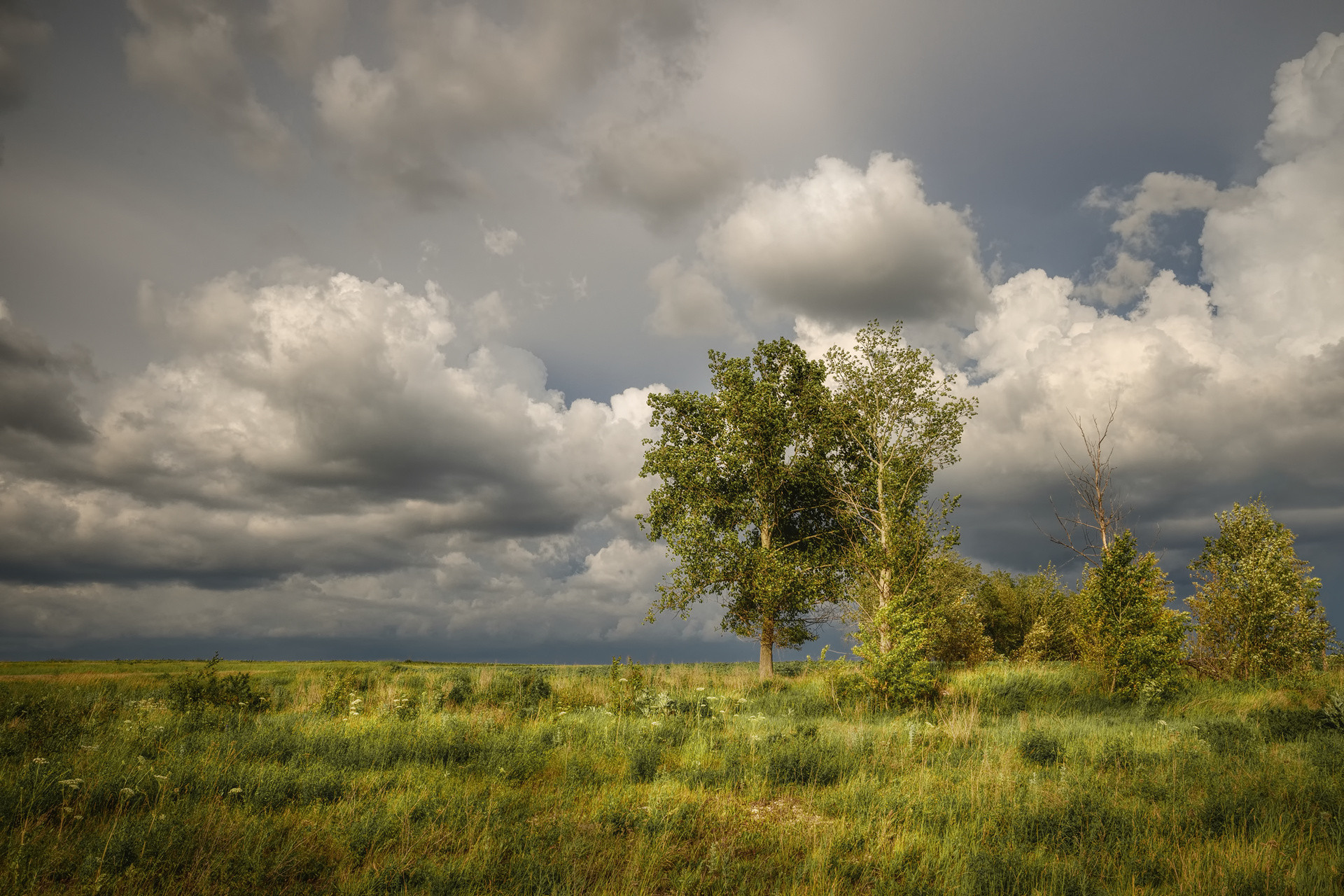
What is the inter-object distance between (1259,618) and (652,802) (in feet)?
89.2

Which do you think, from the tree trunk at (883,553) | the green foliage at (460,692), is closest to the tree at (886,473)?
the tree trunk at (883,553)

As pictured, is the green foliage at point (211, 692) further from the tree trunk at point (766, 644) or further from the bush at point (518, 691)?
the tree trunk at point (766, 644)

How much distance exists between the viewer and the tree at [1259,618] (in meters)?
23.0

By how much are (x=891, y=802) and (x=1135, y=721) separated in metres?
11.4

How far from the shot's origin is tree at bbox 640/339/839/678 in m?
25.4

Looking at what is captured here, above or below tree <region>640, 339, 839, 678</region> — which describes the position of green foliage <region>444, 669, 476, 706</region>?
below

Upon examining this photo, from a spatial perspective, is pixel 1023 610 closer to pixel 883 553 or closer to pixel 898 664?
pixel 883 553

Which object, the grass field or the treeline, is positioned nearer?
the grass field

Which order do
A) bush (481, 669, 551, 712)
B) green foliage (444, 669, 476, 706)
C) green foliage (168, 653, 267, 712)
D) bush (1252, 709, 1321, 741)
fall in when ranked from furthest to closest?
green foliage (444, 669, 476, 706)
bush (481, 669, 551, 712)
green foliage (168, 653, 267, 712)
bush (1252, 709, 1321, 741)

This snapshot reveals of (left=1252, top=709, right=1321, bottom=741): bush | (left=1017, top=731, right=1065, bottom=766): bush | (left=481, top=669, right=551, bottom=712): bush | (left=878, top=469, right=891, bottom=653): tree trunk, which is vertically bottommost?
(left=481, top=669, right=551, bottom=712): bush

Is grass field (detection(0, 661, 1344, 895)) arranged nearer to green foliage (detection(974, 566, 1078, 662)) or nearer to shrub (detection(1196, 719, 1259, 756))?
shrub (detection(1196, 719, 1259, 756))

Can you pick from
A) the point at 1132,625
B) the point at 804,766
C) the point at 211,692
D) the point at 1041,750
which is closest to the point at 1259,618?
the point at 1132,625

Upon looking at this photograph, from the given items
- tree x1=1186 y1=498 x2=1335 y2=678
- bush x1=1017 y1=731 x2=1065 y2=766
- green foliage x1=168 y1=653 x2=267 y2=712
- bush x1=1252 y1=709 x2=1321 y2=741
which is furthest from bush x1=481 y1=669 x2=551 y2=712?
tree x1=1186 y1=498 x2=1335 y2=678

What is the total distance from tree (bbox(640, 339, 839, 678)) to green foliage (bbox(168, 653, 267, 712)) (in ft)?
49.0
